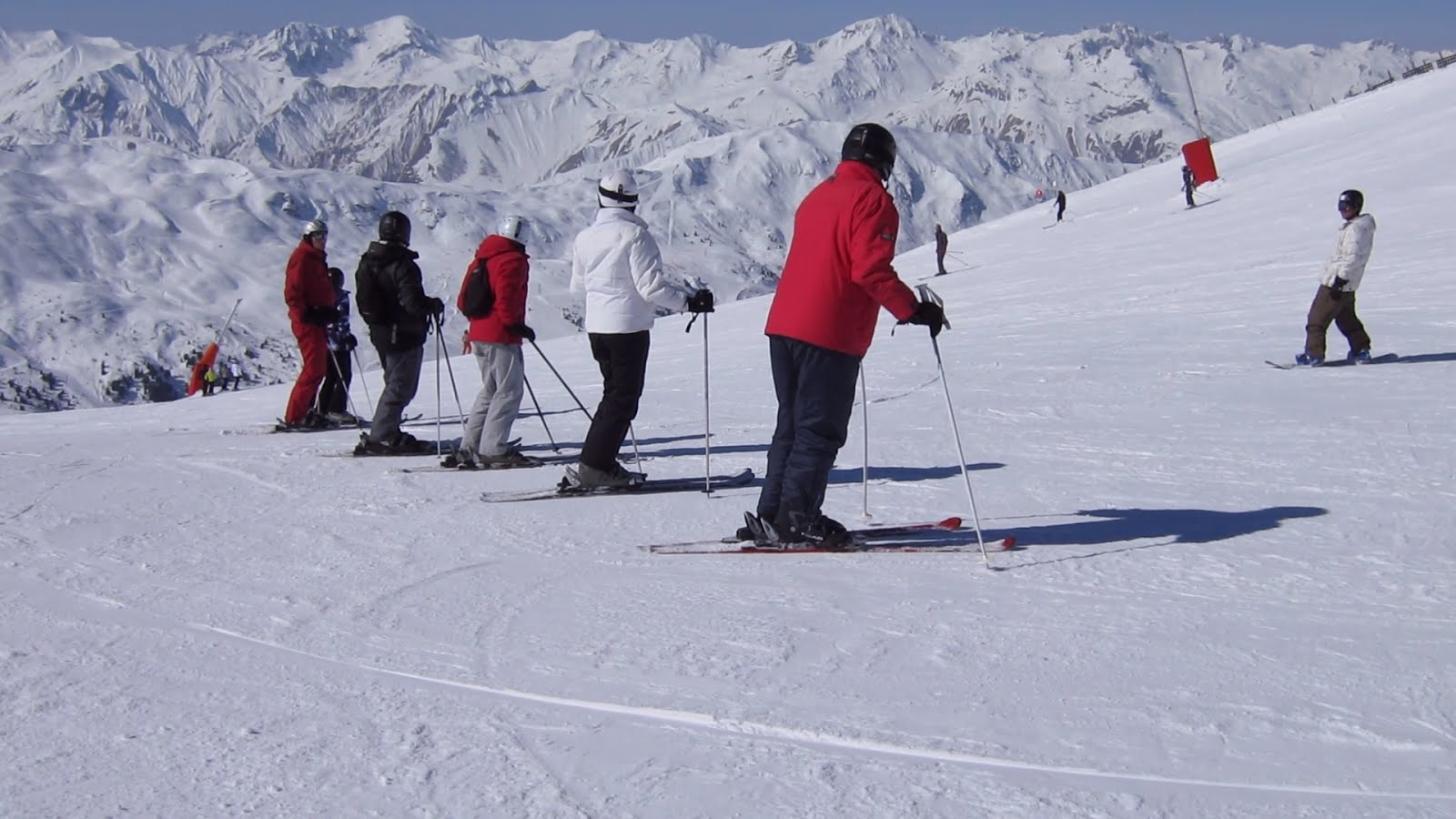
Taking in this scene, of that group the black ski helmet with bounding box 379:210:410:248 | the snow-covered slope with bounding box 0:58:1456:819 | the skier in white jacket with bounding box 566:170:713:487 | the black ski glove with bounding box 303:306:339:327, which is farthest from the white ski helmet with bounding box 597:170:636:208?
the black ski glove with bounding box 303:306:339:327

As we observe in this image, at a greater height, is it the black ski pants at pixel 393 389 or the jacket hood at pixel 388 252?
the jacket hood at pixel 388 252

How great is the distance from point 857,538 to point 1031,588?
109 cm

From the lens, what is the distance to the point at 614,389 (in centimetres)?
715

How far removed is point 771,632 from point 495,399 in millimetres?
4614

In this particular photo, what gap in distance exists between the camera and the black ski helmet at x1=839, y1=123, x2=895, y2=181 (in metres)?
5.17

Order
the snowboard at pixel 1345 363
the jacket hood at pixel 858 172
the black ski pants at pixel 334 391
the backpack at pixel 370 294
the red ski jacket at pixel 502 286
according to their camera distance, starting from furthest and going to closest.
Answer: the black ski pants at pixel 334 391 → the snowboard at pixel 1345 363 → the backpack at pixel 370 294 → the red ski jacket at pixel 502 286 → the jacket hood at pixel 858 172

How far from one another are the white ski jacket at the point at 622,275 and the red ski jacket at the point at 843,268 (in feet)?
4.84

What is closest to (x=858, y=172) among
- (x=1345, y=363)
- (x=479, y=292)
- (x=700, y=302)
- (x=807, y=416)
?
(x=807, y=416)

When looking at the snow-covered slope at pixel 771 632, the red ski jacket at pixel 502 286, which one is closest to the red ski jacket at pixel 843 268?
the snow-covered slope at pixel 771 632

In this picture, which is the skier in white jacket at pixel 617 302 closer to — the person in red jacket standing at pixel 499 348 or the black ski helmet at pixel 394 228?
the person in red jacket standing at pixel 499 348

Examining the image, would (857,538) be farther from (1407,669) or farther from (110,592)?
(110,592)

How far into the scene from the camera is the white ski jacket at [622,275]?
6824 mm

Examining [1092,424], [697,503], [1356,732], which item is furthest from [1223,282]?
[1356,732]

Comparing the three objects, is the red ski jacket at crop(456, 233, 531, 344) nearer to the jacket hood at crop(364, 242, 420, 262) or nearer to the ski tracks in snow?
the jacket hood at crop(364, 242, 420, 262)
